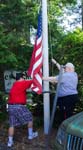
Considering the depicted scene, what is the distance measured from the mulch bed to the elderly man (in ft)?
2.74

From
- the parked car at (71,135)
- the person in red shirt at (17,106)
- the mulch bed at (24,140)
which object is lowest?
the mulch bed at (24,140)

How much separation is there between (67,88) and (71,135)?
2994 millimetres

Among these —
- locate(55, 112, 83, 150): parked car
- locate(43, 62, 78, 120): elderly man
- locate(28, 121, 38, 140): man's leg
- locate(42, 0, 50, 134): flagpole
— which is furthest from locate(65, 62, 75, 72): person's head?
locate(55, 112, 83, 150): parked car

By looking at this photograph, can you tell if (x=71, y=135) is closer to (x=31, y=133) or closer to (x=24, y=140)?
(x=31, y=133)

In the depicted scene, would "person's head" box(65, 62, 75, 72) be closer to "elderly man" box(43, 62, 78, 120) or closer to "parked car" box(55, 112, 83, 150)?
"elderly man" box(43, 62, 78, 120)

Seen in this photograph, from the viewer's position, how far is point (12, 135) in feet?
28.6

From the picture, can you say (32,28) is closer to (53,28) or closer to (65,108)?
(53,28)

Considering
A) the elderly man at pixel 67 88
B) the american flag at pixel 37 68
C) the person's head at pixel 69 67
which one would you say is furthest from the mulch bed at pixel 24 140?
the person's head at pixel 69 67

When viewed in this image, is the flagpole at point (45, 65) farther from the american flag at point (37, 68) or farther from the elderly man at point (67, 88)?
the elderly man at point (67, 88)

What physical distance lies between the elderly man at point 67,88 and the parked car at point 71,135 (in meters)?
2.45

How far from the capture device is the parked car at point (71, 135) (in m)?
5.54

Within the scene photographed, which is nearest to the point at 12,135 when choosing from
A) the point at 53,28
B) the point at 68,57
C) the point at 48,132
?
the point at 48,132

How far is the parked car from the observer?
5543 mm

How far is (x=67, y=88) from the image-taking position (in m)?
8.70
